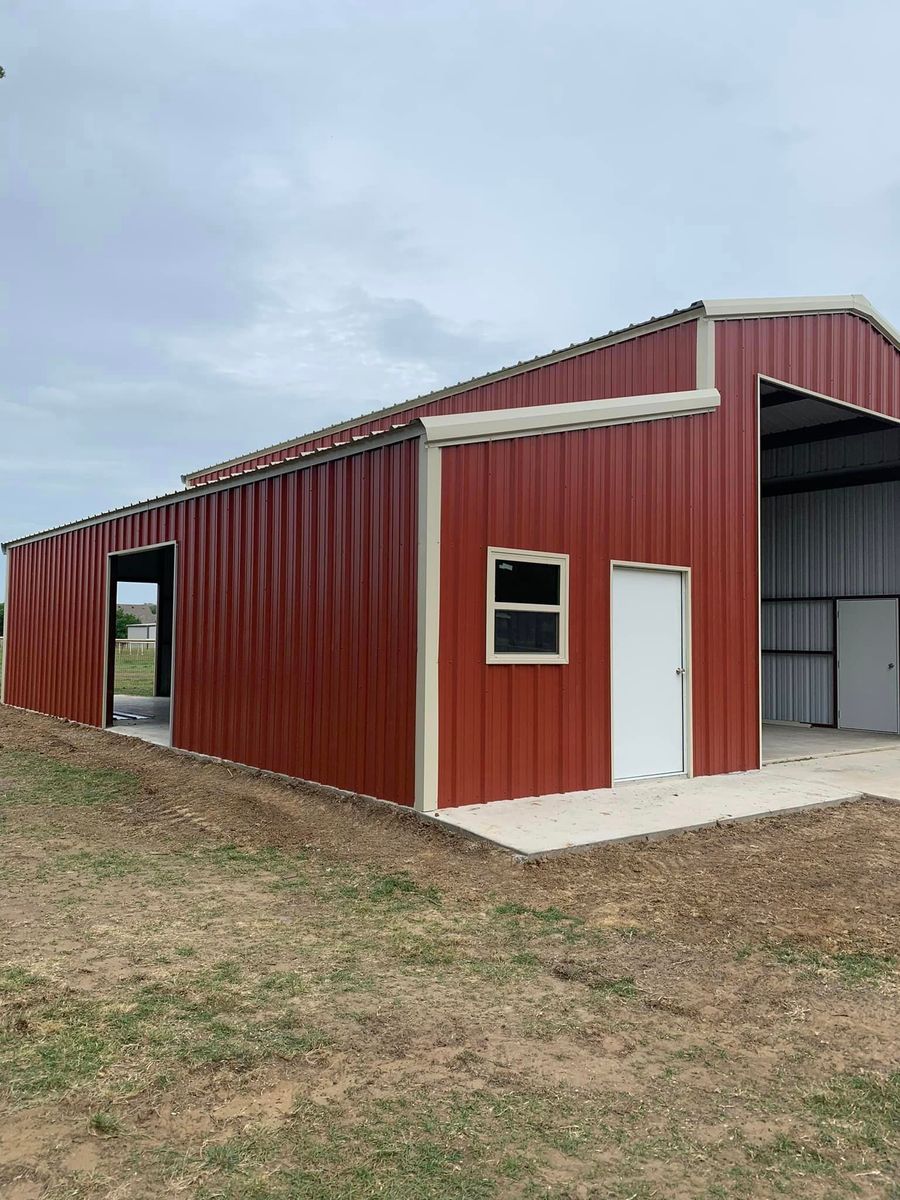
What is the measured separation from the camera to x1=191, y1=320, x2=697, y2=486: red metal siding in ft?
29.0

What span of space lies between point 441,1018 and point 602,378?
7.80 metres

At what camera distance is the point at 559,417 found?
701 cm

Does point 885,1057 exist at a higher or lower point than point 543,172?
lower

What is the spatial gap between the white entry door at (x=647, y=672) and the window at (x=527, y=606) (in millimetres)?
732

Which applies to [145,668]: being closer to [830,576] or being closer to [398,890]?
[830,576]

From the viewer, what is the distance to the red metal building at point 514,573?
6.41 meters

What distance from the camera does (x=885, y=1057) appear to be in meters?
2.90

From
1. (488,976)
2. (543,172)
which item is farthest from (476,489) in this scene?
(543,172)

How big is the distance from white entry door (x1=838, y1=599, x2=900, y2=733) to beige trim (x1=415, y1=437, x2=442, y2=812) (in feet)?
33.1

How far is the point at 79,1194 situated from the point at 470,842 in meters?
3.71

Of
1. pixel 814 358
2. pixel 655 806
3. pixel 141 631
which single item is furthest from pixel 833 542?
pixel 141 631

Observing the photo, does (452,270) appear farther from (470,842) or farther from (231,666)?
(470,842)

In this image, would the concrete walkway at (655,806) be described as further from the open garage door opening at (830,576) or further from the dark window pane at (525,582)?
the open garage door opening at (830,576)

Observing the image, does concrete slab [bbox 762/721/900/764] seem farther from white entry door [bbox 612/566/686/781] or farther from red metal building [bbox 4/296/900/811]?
white entry door [bbox 612/566/686/781]
